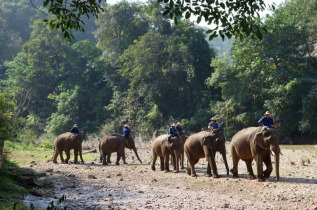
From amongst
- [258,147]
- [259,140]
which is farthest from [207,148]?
[259,140]

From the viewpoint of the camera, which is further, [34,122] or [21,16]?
[21,16]

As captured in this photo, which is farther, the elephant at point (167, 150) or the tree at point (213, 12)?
the elephant at point (167, 150)

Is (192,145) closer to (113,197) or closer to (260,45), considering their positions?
(113,197)

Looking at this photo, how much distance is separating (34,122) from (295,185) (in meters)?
40.2

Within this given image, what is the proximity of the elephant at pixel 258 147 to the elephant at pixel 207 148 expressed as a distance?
468 millimetres

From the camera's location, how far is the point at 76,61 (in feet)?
169

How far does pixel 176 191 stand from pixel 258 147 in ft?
9.74

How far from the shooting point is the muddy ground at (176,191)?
9914mm

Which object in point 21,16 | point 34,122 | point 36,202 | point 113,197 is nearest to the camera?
point 36,202

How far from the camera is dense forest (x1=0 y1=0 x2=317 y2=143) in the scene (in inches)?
1245

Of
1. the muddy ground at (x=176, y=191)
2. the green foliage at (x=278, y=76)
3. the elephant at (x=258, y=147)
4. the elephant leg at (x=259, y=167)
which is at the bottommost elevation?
the muddy ground at (x=176, y=191)

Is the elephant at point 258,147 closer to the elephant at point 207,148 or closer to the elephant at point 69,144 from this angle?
the elephant at point 207,148

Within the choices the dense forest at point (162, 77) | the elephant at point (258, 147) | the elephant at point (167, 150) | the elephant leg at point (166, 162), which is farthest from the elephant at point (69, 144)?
the elephant at point (258, 147)

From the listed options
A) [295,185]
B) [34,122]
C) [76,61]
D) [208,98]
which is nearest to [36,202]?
[295,185]
